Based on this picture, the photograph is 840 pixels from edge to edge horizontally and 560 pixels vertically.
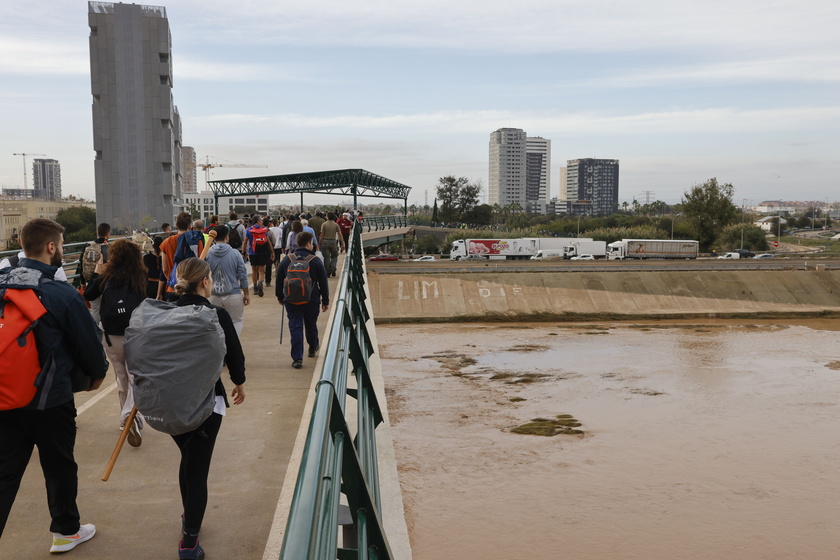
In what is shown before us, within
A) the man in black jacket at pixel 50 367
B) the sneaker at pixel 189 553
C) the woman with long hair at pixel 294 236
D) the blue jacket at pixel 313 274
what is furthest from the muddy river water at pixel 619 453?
the man in black jacket at pixel 50 367

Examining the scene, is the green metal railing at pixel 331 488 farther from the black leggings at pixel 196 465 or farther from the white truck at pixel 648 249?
the white truck at pixel 648 249

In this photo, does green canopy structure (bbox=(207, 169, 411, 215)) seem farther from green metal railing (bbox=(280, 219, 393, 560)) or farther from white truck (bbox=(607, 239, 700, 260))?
green metal railing (bbox=(280, 219, 393, 560))

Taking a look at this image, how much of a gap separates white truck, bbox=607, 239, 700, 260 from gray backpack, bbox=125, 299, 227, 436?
69.5 meters

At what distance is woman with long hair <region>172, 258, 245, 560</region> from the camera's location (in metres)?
4.24

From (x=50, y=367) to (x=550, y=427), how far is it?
627 inches

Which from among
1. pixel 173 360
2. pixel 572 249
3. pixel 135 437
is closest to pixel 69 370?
pixel 173 360

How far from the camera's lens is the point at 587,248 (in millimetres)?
75188

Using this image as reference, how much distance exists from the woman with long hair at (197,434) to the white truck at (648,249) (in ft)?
227

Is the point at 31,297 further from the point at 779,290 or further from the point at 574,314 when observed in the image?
the point at 779,290

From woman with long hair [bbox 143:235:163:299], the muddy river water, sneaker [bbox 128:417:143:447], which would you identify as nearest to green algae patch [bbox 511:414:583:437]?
the muddy river water

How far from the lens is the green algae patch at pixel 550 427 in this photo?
1811 cm

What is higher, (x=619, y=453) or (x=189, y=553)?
(x=189, y=553)

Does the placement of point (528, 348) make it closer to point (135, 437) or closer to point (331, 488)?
point (135, 437)

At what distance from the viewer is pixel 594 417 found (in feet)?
65.1
